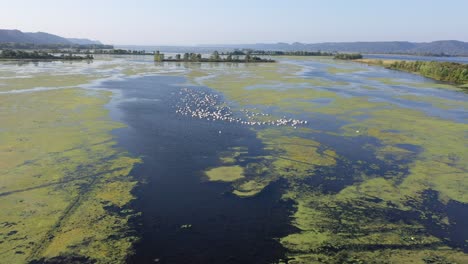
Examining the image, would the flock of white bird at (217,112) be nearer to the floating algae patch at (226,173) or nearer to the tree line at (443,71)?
the floating algae patch at (226,173)

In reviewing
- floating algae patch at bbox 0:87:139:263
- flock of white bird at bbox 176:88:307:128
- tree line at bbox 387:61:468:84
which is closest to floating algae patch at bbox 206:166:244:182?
floating algae patch at bbox 0:87:139:263

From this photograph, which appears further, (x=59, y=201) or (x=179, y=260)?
(x=59, y=201)

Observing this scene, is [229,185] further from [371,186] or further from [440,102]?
[440,102]

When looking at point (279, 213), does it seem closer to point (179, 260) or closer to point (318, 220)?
point (318, 220)

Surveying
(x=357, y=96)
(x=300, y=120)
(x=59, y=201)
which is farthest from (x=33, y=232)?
(x=357, y=96)

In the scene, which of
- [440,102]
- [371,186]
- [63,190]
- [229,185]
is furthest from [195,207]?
[440,102]

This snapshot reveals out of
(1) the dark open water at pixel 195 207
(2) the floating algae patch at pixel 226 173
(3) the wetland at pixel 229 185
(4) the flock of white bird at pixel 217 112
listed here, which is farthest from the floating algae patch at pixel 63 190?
(4) the flock of white bird at pixel 217 112
